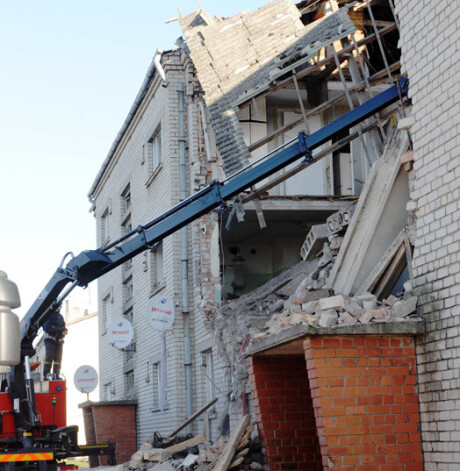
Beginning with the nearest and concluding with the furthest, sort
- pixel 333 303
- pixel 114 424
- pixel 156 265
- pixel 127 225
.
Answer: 1. pixel 333 303
2. pixel 156 265
3. pixel 114 424
4. pixel 127 225

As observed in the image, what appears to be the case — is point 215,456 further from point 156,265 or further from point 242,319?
point 156,265

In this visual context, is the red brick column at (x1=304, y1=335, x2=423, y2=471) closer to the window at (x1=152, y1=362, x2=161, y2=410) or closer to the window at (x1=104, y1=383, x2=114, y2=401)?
the window at (x1=152, y1=362, x2=161, y2=410)

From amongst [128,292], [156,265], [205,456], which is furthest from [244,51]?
[128,292]

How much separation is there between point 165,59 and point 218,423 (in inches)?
343

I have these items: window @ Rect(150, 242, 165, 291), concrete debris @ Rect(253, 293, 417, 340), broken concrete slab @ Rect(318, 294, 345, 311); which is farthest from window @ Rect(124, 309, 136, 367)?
broken concrete slab @ Rect(318, 294, 345, 311)

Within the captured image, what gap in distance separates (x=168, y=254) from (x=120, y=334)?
93.3 inches

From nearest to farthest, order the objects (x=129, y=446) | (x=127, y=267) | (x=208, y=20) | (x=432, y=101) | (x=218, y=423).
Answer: (x=432, y=101)
(x=218, y=423)
(x=208, y=20)
(x=129, y=446)
(x=127, y=267)

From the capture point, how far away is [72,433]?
41.0 feet

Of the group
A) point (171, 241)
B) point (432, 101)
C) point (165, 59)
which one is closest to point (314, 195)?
point (171, 241)

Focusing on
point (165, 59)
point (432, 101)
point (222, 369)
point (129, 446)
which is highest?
point (165, 59)

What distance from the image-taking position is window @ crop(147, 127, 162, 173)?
853 inches

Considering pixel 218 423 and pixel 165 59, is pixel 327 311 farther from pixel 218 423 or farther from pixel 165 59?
pixel 165 59

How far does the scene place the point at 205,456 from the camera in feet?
39.1

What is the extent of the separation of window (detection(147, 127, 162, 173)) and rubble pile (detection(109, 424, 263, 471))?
8.64 m
